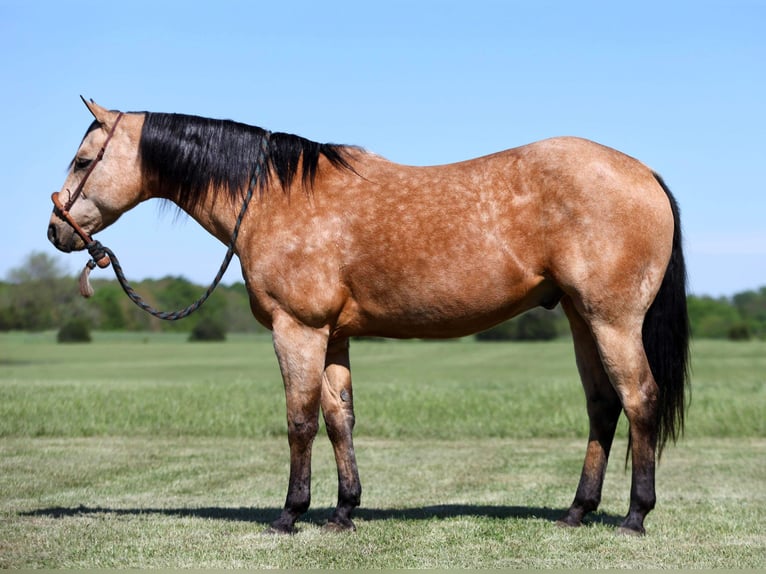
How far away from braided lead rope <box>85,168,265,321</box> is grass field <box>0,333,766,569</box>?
1729 mm

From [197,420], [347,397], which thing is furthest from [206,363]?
[347,397]

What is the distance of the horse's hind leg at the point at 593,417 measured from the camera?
7.36 meters

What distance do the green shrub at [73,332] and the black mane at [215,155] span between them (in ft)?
159

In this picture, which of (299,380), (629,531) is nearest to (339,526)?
(299,380)

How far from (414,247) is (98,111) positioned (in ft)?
9.62

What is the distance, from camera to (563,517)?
7.57 meters

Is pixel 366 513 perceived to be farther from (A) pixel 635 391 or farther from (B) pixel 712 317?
(B) pixel 712 317

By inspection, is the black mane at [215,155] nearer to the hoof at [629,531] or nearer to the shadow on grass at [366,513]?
the shadow on grass at [366,513]

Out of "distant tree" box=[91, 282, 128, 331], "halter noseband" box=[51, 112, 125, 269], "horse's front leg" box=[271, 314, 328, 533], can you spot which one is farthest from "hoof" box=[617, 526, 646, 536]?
"distant tree" box=[91, 282, 128, 331]

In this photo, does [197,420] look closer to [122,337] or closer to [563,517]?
[563,517]

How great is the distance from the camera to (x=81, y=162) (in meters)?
7.61

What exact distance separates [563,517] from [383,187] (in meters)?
3.11

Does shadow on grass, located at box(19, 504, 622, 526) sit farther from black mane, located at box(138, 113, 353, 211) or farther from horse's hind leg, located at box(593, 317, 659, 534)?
black mane, located at box(138, 113, 353, 211)

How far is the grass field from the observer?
20.7 ft
